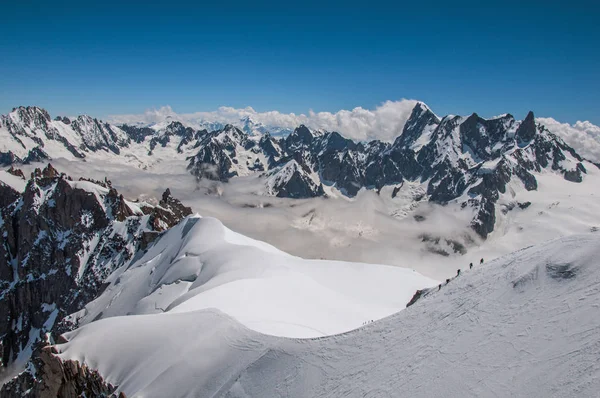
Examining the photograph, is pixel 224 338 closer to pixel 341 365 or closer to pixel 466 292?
pixel 341 365

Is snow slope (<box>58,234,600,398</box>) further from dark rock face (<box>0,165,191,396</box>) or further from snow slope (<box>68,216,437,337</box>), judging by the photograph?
dark rock face (<box>0,165,191,396</box>)

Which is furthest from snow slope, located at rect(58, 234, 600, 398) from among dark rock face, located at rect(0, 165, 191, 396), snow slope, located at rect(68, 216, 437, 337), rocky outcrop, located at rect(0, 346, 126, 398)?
dark rock face, located at rect(0, 165, 191, 396)

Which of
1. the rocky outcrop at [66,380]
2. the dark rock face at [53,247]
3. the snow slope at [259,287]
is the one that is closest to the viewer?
the rocky outcrop at [66,380]

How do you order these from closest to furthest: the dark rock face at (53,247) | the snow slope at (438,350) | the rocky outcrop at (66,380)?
the snow slope at (438,350)
the rocky outcrop at (66,380)
the dark rock face at (53,247)

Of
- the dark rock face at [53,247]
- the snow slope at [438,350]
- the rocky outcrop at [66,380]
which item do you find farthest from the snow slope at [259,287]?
the dark rock face at [53,247]

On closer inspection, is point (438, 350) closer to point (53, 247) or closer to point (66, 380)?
point (66, 380)

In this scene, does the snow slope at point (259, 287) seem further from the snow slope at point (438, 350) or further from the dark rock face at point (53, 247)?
the dark rock face at point (53, 247)

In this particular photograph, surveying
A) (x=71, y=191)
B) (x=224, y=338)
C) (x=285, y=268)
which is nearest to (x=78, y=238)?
(x=71, y=191)
